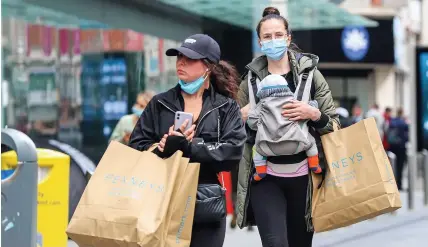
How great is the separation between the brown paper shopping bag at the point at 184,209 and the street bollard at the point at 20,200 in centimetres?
105

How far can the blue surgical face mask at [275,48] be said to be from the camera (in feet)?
18.9

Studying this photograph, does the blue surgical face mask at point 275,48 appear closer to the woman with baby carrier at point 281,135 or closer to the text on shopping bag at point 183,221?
the woman with baby carrier at point 281,135

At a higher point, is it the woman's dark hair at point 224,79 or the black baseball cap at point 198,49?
the black baseball cap at point 198,49

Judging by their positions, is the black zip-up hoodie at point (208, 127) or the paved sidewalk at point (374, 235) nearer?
the black zip-up hoodie at point (208, 127)

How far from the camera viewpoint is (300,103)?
5.62 m

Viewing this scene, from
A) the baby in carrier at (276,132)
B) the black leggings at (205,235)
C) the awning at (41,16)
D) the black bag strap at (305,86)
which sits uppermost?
the awning at (41,16)

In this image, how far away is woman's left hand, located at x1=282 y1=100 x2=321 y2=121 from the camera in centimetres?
559

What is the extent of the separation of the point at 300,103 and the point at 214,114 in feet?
2.24

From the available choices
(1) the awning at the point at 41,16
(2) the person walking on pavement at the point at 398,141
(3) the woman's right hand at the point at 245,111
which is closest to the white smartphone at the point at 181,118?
(3) the woman's right hand at the point at 245,111

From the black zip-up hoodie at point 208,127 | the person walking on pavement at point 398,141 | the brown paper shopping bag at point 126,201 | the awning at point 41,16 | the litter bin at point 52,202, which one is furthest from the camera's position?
the person walking on pavement at point 398,141

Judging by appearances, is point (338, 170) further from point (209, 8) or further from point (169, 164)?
point (209, 8)

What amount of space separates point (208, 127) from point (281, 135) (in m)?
0.63

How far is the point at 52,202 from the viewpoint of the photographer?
26.2 ft

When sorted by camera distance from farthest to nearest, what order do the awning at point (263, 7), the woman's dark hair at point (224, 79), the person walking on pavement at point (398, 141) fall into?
the person walking on pavement at point (398, 141), the awning at point (263, 7), the woman's dark hair at point (224, 79)
